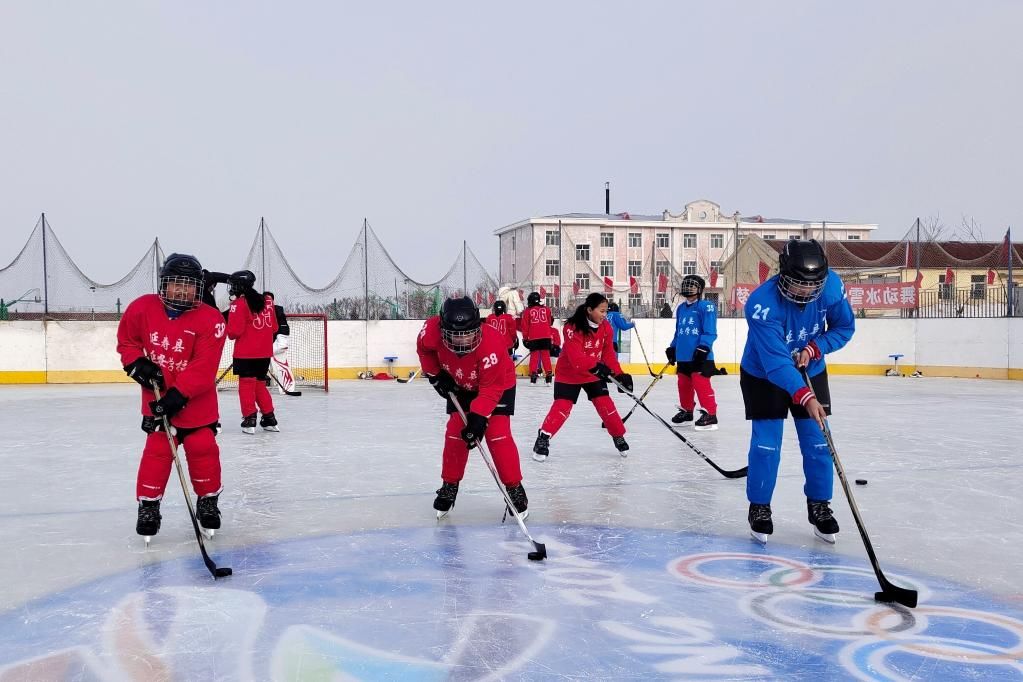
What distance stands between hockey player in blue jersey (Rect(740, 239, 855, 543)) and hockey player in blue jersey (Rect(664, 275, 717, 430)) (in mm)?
3624

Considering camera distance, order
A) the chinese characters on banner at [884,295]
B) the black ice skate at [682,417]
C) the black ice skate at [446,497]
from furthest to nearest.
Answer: the chinese characters on banner at [884,295]
the black ice skate at [682,417]
the black ice skate at [446,497]

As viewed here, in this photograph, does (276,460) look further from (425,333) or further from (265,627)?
(265,627)

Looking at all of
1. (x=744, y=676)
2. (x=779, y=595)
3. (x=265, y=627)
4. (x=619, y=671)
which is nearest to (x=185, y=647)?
(x=265, y=627)

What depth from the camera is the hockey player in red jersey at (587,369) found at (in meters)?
5.94

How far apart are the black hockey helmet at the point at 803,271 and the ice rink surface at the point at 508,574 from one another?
1094 mm

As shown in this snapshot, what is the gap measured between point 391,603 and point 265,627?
17.4 inches

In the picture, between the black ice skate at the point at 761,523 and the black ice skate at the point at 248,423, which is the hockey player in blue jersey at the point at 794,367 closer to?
the black ice skate at the point at 761,523

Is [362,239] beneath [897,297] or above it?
above

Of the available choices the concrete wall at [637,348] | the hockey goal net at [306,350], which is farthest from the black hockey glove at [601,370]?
the hockey goal net at [306,350]

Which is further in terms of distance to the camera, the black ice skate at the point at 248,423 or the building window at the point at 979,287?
the building window at the point at 979,287

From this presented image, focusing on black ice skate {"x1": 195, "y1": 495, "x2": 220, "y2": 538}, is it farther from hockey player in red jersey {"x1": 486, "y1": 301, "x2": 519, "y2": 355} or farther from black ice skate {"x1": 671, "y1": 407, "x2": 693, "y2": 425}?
hockey player in red jersey {"x1": 486, "y1": 301, "x2": 519, "y2": 355}

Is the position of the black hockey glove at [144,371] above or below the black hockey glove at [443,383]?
above

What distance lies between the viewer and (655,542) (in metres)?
3.70

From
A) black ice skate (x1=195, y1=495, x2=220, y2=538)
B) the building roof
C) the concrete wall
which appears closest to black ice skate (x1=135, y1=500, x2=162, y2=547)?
black ice skate (x1=195, y1=495, x2=220, y2=538)
